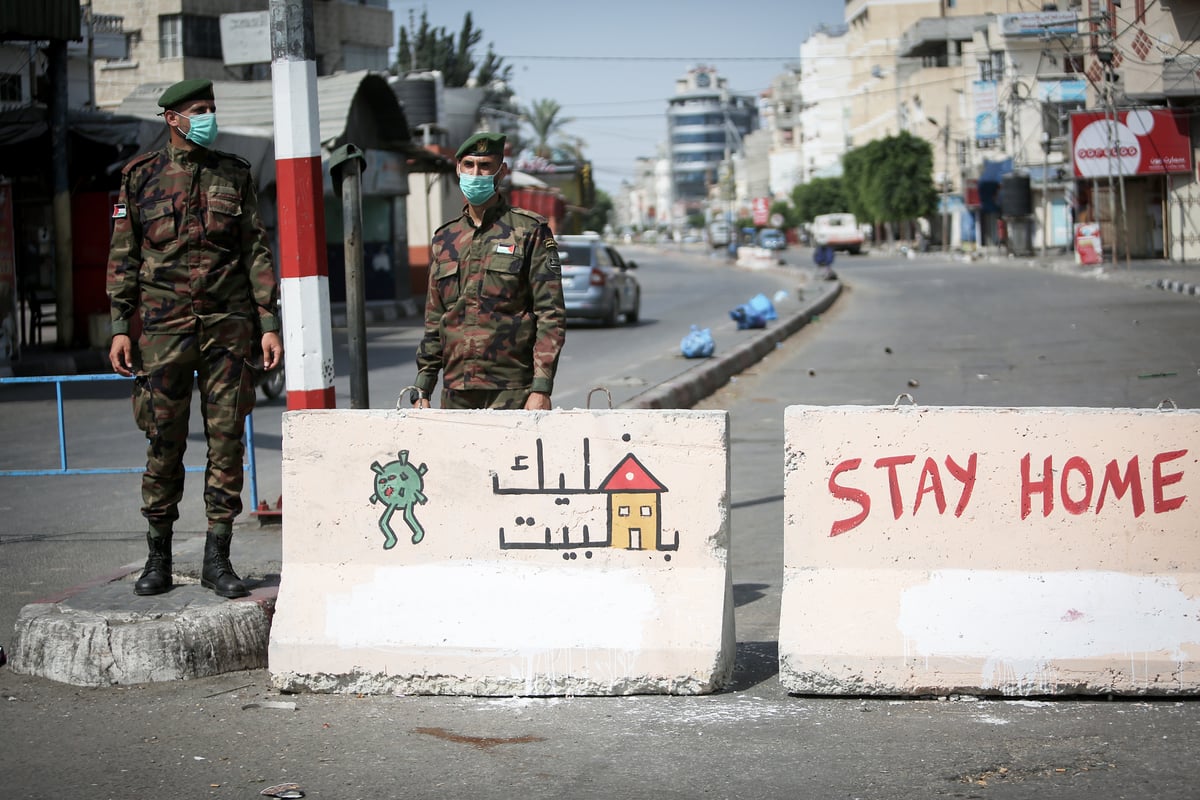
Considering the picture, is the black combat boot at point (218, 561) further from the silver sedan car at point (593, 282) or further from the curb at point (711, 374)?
the silver sedan car at point (593, 282)

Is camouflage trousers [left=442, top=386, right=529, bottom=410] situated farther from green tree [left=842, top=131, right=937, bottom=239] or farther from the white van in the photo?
green tree [left=842, top=131, right=937, bottom=239]

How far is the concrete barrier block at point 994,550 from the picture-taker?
458cm

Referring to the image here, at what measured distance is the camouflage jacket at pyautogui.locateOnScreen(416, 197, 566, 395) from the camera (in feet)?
18.1

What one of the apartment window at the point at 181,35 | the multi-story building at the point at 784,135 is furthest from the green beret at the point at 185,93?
the multi-story building at the point at 784,135

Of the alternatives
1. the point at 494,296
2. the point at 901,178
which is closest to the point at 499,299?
the point at 494,296

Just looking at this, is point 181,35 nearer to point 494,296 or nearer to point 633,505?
point 494,296

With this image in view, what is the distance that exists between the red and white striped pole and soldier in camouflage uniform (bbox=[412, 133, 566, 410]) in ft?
2.68

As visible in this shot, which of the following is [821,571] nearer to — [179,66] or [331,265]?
[331,265]

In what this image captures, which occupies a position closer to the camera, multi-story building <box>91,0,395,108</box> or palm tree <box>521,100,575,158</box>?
multi-story building <box>91,0,395,108</box>

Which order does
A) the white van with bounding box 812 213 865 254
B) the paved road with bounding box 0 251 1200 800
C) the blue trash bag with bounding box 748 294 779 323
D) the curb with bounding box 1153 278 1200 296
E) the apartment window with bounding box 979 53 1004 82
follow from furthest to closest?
the white van with bounding box 812 213 865 254 → the apartment window with bounding box 979 53 1004 82 → the curb with bounding box 1153 278 1200 296 → the blue trash bag with bounding box 748 294 779 323 → the paved road with bounding box 0 251 1200 800

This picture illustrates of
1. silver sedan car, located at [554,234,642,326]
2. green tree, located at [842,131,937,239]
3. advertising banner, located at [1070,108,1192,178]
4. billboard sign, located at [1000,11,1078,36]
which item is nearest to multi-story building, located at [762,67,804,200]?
green tree, located at [842,131,937,239]

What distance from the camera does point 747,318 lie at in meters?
21.5

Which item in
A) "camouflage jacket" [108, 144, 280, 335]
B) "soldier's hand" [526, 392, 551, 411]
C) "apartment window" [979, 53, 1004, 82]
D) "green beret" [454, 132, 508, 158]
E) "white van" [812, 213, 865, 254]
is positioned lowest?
"soldier's hand" [526, 392, 551, 411]

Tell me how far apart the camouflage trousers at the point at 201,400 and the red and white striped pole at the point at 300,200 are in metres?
0.69
